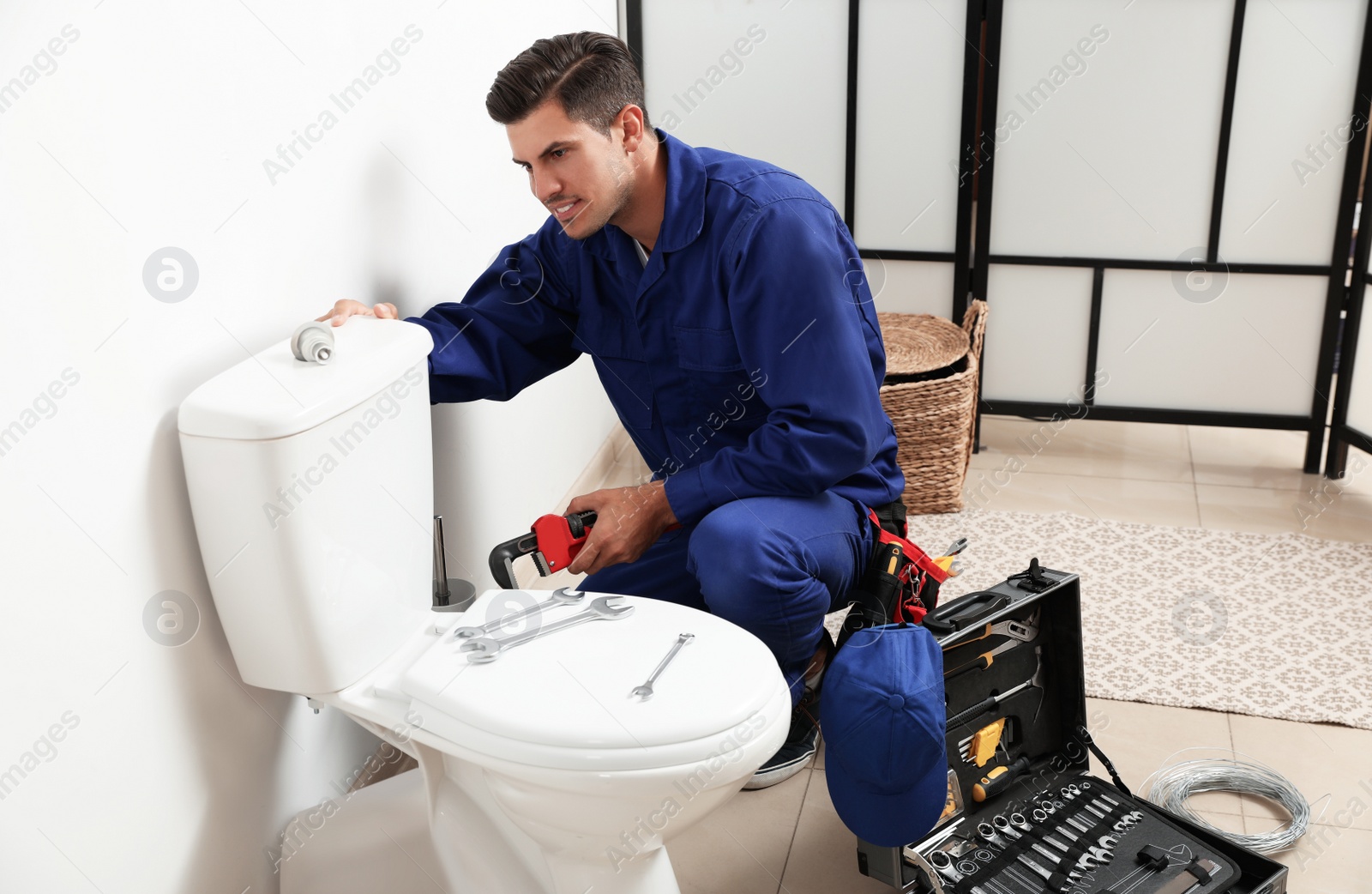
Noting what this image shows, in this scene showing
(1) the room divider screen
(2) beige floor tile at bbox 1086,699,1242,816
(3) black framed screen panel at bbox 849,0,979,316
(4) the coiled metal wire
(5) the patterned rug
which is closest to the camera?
(4) the coiled metal wire

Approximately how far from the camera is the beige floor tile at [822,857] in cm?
144

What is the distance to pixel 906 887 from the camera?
135 centimetres

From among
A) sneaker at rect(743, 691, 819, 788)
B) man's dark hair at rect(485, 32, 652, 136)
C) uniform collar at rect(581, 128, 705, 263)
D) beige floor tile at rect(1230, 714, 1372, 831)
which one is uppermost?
man's dark hair at rect(485, 32, 652, 136)

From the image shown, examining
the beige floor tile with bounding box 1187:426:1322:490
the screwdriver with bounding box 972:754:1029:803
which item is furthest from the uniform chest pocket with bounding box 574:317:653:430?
the beige floor tile with bounding box 1187:426:1322:490

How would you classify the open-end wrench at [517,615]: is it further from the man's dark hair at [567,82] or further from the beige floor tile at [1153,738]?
the beige floor tile at [1153,738]

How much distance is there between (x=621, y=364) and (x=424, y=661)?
2.03ft

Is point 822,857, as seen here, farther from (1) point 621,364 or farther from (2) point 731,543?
(1) point 621,364

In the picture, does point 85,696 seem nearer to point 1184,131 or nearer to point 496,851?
point 496,851

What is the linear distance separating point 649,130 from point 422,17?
1.18 feet

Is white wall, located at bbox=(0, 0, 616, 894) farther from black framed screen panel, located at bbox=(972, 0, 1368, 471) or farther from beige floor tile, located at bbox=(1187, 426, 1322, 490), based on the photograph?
beige floor tile, located at bbox=(1187, 426, 1322, 490)

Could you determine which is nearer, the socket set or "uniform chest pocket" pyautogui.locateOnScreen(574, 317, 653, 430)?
the socket set

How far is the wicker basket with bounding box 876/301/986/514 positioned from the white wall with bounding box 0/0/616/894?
4.18 ft

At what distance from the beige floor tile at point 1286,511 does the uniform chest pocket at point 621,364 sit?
1452 millimetres

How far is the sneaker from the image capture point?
1645mm
